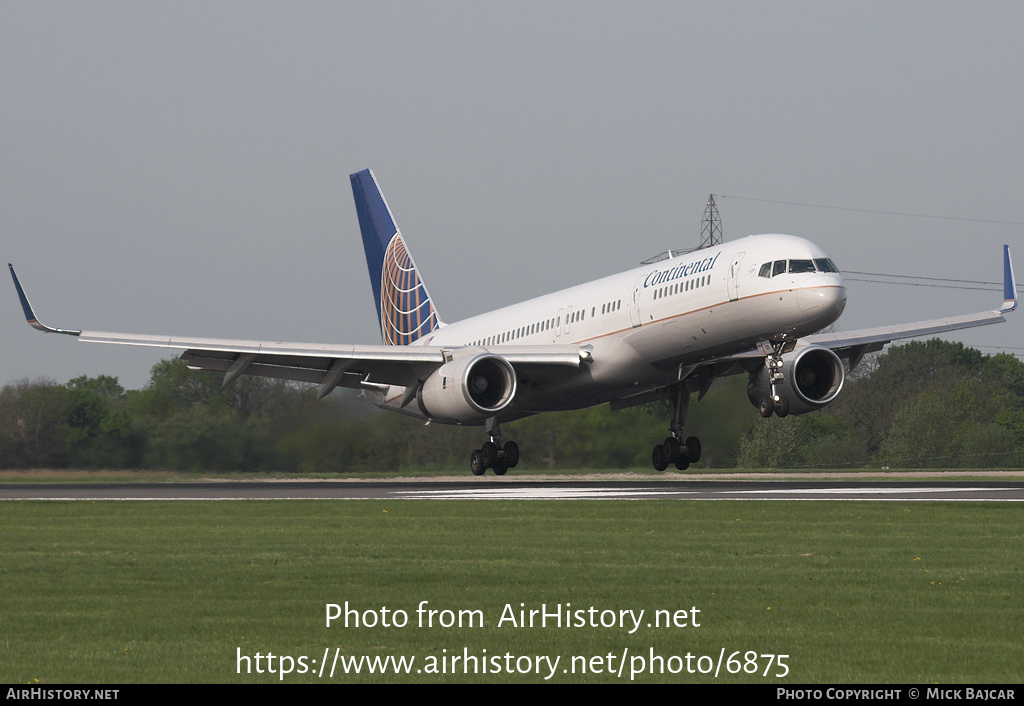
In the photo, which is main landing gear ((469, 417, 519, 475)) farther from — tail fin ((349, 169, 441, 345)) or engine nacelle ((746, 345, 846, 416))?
tail fin ((349, 169, 441, 345))

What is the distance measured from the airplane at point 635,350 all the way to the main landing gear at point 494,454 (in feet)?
0.17

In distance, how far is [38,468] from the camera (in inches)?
1587

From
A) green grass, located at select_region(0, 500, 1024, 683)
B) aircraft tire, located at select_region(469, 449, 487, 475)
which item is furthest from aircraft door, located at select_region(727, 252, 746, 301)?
aircraft tire, located at select_region(469, 449, 487, 475)

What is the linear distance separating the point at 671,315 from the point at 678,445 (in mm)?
7711

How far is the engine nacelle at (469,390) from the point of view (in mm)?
34375

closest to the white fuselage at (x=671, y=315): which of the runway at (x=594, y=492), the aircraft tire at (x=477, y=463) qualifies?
the aircraft tire at (x=477, y=463)

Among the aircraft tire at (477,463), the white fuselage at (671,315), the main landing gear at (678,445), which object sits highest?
the white fuselage at (671,315)

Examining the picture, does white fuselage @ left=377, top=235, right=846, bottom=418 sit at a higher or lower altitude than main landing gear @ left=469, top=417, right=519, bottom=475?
higher

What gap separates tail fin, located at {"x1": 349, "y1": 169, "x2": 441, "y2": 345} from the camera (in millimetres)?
48062

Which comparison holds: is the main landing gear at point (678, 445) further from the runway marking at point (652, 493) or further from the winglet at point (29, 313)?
the winglet at point (29, 313)

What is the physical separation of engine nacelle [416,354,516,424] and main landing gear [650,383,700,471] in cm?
568
